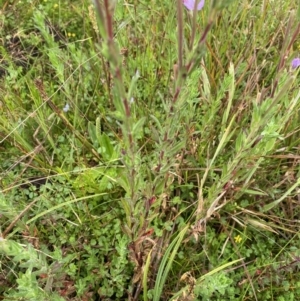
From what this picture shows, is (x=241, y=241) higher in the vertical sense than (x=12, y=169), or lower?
lower

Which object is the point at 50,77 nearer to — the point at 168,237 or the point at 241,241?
the point at 168,237

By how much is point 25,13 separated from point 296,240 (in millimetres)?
1600

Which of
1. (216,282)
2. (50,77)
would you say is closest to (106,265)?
(216,282)

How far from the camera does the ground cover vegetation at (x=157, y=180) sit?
121cm

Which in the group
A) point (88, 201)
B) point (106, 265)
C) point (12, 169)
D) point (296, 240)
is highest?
point (12, 169)

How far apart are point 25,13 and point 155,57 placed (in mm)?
772

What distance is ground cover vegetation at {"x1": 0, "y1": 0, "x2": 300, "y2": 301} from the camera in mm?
1207

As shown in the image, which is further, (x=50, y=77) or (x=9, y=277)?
(x=50, y=77)

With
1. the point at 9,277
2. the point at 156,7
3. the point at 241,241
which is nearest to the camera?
the point at 9,277

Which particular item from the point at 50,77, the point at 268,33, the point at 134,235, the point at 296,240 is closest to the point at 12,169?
the point at 50,77

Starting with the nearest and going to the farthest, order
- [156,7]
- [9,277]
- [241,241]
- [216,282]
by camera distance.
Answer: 1. [216,282]
2. [9,277]
3. [241,241]
4. [156,7]

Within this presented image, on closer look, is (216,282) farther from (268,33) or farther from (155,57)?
(268,33)

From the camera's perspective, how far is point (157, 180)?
3.58 feet

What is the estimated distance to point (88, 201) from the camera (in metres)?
1.46
